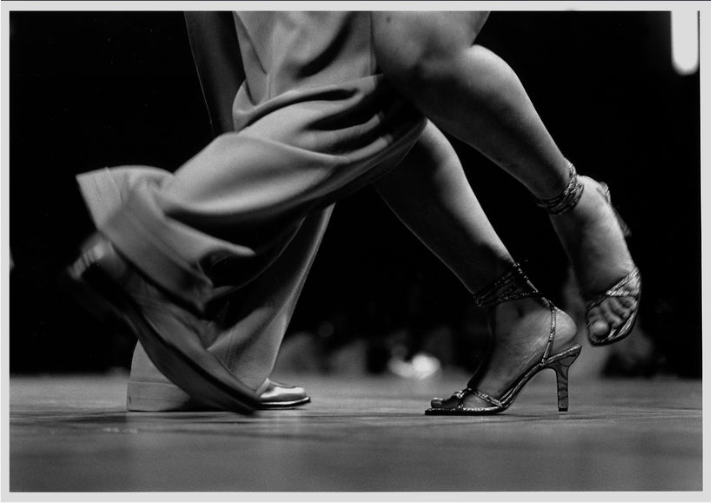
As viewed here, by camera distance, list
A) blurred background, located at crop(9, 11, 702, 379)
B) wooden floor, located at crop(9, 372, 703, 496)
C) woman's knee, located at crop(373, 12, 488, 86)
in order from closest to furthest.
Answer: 1. wooden floor, located at crop(9, 372, 703, 496)
2. woman's knee, located at crop(373, 12, 488, 86)
3. blurred background, located at crop(9, 11, 702, 379)

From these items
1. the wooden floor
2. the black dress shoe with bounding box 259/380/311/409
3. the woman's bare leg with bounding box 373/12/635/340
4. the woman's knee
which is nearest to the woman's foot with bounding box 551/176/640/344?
the woman's bare leg with bounding box 373/12/635/340

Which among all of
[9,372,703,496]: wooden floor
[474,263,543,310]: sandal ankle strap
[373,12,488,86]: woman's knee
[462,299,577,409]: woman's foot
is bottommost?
[9,372,703,496]: wooden floor

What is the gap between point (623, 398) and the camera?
4.39ft

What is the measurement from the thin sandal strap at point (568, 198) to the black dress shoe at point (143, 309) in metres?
0.43

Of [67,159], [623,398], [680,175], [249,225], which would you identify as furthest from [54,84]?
[623,398]

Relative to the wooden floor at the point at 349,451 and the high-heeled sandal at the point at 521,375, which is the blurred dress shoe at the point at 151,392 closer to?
the wooden floor at the point at 349,451

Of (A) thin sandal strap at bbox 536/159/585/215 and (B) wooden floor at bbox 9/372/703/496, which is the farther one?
(A) thin sandal strap at bbox 536/159/585/215

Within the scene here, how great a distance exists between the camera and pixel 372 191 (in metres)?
1.09

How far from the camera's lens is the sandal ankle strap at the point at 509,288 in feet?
3.55

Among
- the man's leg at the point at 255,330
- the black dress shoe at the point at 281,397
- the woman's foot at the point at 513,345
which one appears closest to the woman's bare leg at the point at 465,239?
the woman's foot at the point at 513,345

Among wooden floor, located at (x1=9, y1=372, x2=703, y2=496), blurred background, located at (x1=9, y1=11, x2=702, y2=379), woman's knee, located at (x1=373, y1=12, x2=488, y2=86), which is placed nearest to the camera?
wooden floor, located at (x1=9, y1=372, x2=703, y2=496)

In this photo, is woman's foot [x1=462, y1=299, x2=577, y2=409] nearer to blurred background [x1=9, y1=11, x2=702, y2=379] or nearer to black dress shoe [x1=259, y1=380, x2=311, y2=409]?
blurred background [x1=9, y1=11, x2=702, y2=379]

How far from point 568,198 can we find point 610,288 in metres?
0.12

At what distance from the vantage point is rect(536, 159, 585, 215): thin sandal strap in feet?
3.43
